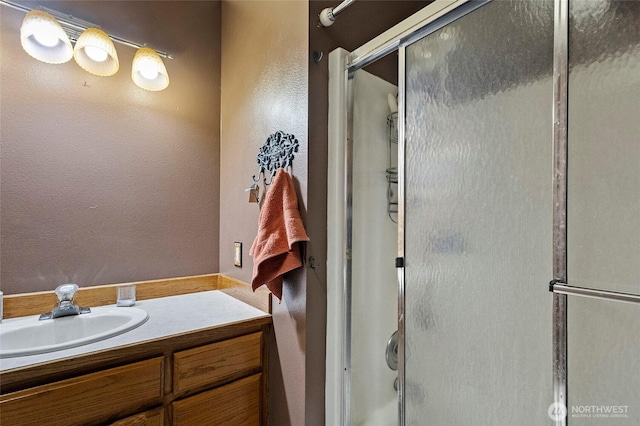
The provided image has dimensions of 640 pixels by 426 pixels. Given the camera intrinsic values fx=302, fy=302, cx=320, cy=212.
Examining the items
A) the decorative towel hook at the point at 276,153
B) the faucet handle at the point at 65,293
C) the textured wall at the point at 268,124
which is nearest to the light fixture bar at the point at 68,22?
the textured wall at the point at 268,124

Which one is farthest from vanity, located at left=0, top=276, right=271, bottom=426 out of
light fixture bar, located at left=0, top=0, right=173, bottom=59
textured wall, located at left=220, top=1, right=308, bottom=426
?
light fixture bar, located at left=0, top=0, right=173, bottom=59

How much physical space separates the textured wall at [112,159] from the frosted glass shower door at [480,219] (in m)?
A: 1.20

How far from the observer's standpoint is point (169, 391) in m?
1.05

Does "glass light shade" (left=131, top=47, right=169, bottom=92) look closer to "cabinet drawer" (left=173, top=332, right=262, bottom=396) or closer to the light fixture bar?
the light fixture bar

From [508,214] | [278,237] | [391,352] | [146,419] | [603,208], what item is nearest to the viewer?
[603,208]

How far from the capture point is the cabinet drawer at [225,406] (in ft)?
3.53

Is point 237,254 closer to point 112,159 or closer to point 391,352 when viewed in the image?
point 112,159

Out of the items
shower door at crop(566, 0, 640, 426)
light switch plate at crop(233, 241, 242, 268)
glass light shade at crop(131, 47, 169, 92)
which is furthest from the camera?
light switch plate at crop(233, 241, 242, 268)

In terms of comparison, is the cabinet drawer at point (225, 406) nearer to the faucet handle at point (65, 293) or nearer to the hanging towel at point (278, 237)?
the hanging towel at point (278, 237)

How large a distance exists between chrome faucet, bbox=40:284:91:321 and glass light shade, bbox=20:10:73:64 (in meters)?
0.94

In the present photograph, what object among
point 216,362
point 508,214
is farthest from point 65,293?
point 508,214

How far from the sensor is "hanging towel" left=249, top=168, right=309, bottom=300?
43.8 inches

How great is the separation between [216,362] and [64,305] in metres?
0.66

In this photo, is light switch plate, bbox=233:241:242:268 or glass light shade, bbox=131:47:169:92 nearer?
glass light shade, bbox=131:47:169:92
